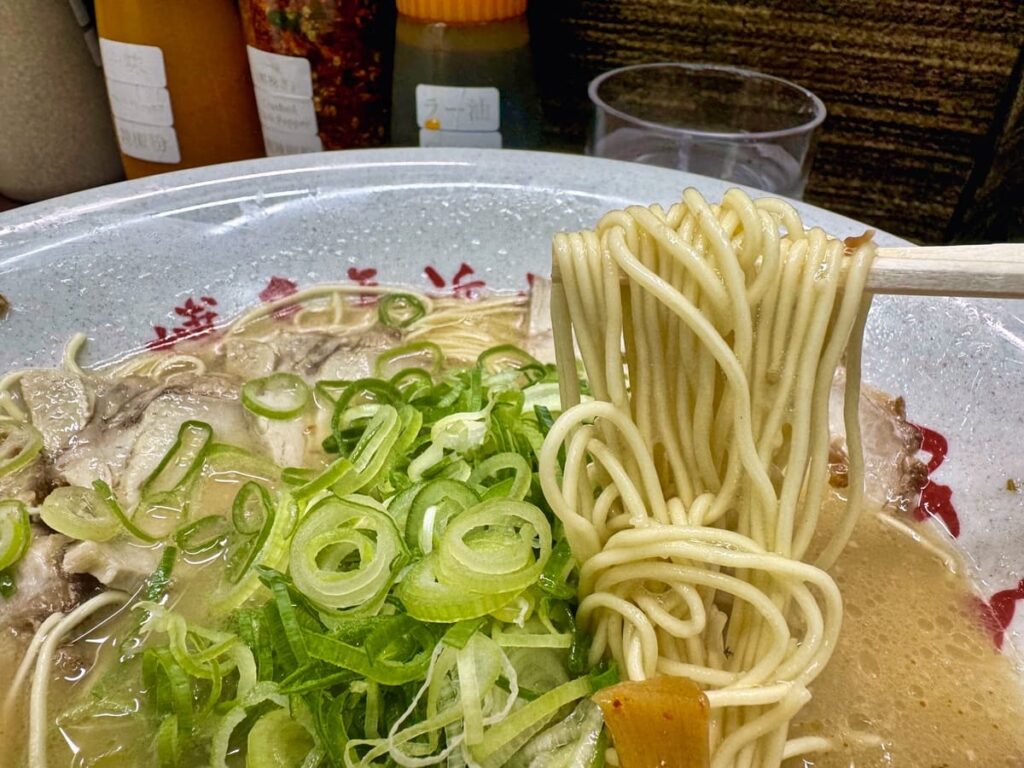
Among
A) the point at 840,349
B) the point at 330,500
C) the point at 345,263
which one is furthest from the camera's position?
the point at 345,263

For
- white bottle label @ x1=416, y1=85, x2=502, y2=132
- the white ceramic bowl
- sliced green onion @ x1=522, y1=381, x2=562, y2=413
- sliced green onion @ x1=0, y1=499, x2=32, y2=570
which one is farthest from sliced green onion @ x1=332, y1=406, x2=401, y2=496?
white bottle label @ x1=416, y1=85, x2=502, y2=132

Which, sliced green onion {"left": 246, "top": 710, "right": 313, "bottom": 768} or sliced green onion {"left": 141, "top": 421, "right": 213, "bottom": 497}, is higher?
sliced green onion {"left": 141, "top": 421, "right": 213, "bottom": 497}

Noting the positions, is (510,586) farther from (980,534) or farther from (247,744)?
(980,534)

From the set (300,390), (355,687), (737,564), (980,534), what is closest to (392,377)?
(300,390)

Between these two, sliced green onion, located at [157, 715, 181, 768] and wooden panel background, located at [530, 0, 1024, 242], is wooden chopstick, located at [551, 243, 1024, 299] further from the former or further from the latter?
wooden panel background, located at [530, 0, 1024, 242]

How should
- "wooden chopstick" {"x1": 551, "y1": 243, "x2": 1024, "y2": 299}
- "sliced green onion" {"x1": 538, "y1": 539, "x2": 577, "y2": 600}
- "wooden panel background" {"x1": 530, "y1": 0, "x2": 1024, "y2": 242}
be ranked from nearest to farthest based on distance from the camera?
"wooden chopstick" {"x1": 551, "y1": 243, "x2": 1024, "y2": 299}
"sliced green onion" {"x1": 538, "y1": 539, "x2": 577, "y2": 600}
"wooden panel background" {"x1": 530, "y1": 0, "x2": 1024, "y2": 242}

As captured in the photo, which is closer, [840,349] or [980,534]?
[840,349]

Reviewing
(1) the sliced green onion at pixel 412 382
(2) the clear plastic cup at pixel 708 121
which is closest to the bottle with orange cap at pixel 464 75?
(2) the clear plastic cup at pixel 708 121

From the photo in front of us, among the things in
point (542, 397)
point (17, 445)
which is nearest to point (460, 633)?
point (542, 397)
